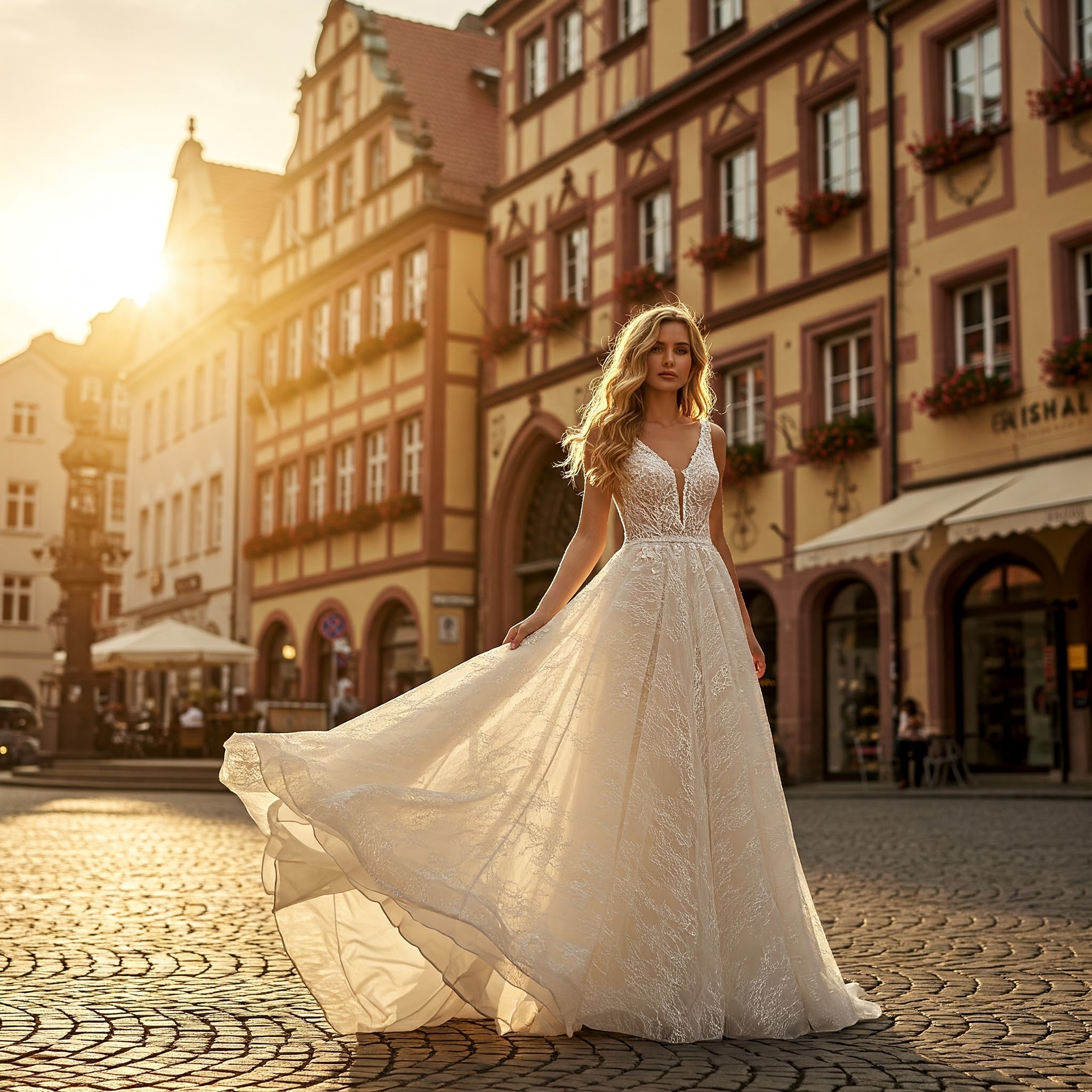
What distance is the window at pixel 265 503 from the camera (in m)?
38.2

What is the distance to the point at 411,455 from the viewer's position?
105 ft

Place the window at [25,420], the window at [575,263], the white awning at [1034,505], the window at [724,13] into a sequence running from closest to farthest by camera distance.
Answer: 1. the white awning at [1034,505]
2. the window at [724,13]
3. the window at [575,263]
4. the window at [25,420]

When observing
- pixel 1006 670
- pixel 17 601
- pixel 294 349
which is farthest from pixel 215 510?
pixel 1006 670

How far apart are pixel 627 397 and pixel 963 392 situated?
14.8m

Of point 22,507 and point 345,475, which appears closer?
point 345,475

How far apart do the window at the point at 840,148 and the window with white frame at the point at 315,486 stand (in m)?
16.0

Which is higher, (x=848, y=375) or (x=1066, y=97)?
(x=1066, y=97)

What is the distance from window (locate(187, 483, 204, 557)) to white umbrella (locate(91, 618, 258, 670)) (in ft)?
38.3

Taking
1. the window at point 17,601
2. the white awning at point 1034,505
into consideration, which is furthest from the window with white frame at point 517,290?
the window at point 17,601

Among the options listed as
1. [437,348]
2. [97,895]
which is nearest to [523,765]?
[97,895]

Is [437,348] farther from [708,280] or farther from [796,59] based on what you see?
[796,59]

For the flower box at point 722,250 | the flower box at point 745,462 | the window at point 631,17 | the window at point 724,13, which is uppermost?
the window at point 631,17

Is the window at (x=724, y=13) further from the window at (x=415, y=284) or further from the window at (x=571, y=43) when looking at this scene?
the window at (x=415, y=284)

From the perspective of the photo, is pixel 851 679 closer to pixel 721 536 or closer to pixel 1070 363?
pixel 1070 363
